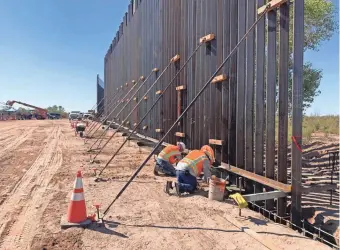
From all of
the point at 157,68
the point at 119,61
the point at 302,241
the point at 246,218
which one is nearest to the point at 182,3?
the point at 157,68

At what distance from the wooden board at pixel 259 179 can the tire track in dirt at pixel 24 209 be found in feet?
12.4

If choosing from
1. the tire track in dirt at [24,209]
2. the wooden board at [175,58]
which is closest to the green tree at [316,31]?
the wooden board at [175,58]

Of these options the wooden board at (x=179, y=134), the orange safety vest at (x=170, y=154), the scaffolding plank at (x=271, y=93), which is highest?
the scaffolding plank at (x=271, y=93)

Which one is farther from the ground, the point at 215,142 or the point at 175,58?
the point at 175,58

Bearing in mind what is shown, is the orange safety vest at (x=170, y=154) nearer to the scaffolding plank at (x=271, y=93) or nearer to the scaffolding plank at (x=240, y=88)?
the scaffolding plank at (x=240, y=88)

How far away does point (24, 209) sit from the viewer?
5680mm

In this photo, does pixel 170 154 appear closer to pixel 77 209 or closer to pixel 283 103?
pixel 283 103

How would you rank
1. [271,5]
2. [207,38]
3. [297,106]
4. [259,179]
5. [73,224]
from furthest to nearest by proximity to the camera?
[207,38], [259,179], [271,5], [297,106], [73,224]

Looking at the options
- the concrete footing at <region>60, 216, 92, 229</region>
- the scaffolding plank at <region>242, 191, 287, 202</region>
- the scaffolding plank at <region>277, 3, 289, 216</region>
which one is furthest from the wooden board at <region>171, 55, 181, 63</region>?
the concrete footing at <region>60, 216, 92, 229</region>

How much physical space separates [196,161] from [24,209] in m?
3.35

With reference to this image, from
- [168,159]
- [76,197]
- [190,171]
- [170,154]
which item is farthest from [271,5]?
[76,197]

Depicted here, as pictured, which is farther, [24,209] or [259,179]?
[259,179]

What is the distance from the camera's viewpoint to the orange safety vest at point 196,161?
6.64 m

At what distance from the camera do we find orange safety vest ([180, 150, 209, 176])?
6.64 metres
